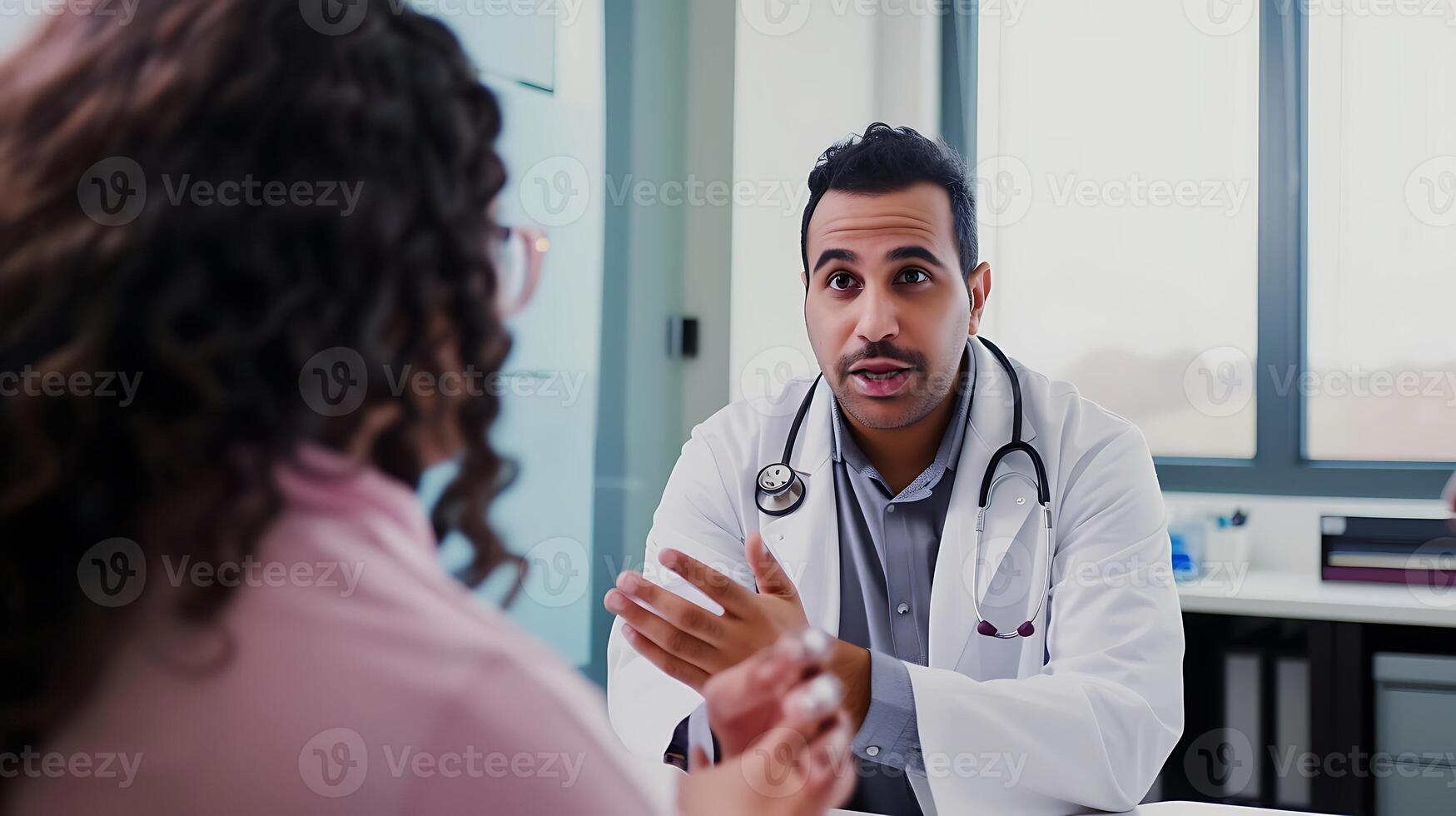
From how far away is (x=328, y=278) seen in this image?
0.40m

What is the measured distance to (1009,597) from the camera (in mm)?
1146

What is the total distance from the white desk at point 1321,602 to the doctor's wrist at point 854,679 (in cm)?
109

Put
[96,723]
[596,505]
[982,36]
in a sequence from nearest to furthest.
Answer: [96,723] < [596,505] < [982,36]

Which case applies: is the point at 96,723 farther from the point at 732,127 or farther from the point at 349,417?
the point at 732,127

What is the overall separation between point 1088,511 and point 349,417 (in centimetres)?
95

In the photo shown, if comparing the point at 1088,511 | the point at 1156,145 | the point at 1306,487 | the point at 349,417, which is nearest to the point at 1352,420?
the point at 1306,487

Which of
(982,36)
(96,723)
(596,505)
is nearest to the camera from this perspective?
(96,723)

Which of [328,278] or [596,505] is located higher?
[328,278]

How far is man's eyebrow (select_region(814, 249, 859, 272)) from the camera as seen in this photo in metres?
1.28
